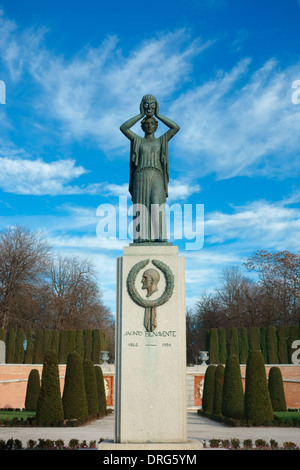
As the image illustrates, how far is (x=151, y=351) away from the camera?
26.5 feet

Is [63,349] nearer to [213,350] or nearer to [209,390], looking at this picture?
[213,350]

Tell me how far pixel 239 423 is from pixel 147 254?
11.6m

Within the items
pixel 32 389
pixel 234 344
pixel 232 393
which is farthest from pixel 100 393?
pixel 234 344

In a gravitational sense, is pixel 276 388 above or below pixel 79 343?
below

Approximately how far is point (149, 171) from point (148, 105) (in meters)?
1.37

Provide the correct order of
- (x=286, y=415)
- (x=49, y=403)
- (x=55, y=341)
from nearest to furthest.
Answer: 1. (x=49, y=403)
2. (x=286, y=415)
3. (x=55, y=341)

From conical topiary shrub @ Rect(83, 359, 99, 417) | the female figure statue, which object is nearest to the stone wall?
conical topiary shrub @ Rect(83, 359, 99, 417)

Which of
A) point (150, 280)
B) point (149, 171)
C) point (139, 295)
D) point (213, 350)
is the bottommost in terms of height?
point (213, 350)

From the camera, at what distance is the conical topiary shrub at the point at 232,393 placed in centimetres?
1930

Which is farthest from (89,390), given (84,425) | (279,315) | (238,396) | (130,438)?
(279,315)

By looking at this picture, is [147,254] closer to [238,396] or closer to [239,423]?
[239,423]

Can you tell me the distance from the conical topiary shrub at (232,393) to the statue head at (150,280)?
12.8 metres

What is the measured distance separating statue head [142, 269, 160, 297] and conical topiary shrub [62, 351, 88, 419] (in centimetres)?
1213
